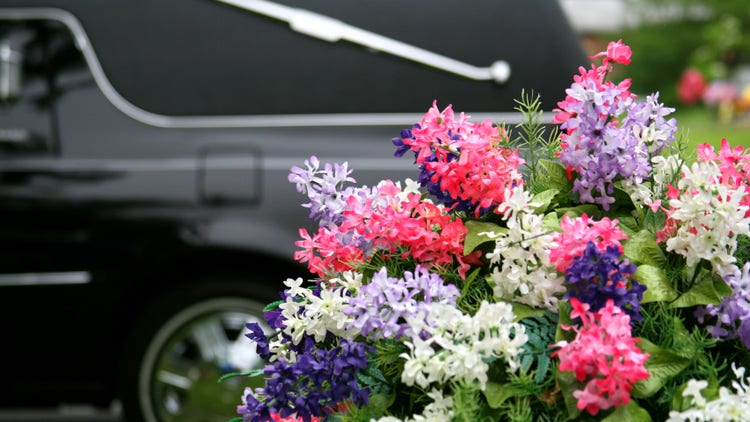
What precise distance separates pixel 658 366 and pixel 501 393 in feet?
0.73

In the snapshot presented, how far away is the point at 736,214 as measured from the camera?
143 cm

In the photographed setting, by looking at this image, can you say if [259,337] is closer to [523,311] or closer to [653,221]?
[523,311]

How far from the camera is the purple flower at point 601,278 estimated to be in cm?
137

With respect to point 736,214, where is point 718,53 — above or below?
above

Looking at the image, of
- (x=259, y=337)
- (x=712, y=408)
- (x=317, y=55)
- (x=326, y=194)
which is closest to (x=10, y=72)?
(x=317, y=55)

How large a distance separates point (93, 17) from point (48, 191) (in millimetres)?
725

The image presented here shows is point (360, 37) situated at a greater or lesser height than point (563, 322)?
greater

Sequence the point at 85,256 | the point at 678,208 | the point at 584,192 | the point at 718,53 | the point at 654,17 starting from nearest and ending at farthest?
the point at 678,208, the point at 584,192, the point at 85,256, the point at 718,53, the point at 654,17

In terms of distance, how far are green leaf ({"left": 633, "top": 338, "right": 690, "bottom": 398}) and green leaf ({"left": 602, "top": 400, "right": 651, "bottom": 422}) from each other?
3 cm

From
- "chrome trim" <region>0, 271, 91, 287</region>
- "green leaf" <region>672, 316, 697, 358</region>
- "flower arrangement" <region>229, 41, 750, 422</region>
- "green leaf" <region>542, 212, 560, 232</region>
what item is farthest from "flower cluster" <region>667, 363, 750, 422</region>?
"chrome trim" <region>0, 271, 91, 287</region>

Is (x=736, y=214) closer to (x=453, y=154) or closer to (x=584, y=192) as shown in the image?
(x=584, y=192)

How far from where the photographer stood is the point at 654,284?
1.49m

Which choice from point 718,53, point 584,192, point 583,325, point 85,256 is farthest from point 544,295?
point 718,53

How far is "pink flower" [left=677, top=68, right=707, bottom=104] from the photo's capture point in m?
44.3
